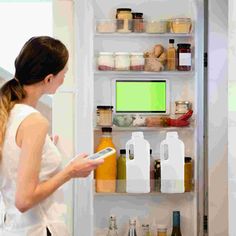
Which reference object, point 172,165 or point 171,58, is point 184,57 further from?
point 172,165

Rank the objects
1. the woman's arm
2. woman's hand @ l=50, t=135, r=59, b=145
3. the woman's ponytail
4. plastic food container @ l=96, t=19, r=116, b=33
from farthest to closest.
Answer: plastic food container @ l=96, t=19, r=116, b=33
woman's hand @ l=50, t=135, r=59, b=145
the woman's ponytail
the woman's arm

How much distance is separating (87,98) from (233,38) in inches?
31.3

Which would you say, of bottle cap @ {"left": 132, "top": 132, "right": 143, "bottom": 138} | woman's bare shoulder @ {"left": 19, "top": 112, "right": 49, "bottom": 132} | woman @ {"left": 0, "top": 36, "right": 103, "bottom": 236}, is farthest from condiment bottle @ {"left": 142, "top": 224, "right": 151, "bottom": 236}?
woman's bare shoulder @ {"left": 19, "top": 112, "right": 49, "bottom": 132}

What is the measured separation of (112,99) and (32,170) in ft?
4.03

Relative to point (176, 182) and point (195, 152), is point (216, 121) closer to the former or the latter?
point (195, 152)

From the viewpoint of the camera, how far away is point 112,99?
9.02 ft

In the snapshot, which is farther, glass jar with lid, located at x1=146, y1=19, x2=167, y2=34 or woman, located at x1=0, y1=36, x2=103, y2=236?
glass jar with lid, located at x1=146, y1=19, x2=167, y2=34

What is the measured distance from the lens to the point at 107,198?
2814 millimetres

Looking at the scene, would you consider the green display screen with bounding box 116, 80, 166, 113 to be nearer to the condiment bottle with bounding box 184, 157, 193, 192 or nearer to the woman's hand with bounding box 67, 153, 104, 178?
the condiment bottle with bounding box 184, 157, 193, 192

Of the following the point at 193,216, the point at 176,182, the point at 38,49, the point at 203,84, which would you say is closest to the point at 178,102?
the point at 203,84

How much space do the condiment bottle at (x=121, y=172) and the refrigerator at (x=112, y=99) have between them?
51 mm

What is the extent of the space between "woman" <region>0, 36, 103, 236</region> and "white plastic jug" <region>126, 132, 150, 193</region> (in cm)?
100

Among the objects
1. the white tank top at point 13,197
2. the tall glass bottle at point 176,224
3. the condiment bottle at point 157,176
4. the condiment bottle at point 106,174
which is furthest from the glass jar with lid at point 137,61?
the white tank top at point 13,197

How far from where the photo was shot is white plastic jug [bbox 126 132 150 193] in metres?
2.71
